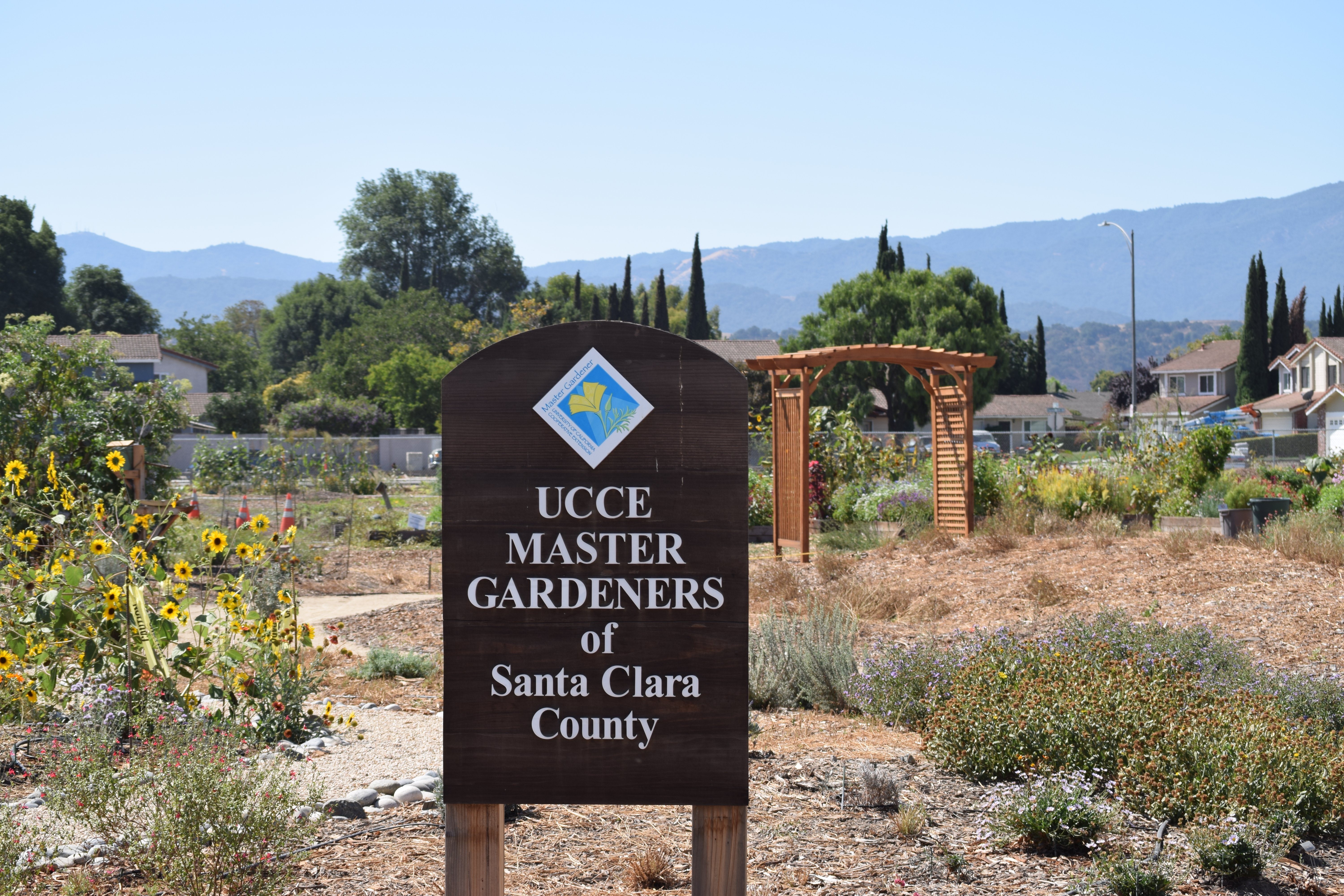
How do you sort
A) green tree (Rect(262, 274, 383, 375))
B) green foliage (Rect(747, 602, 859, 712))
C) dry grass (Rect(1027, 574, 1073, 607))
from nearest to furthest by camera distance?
green foliage (Rect(747, 602, 859, 712))
dry grass (Rect(1027, 574, 1073, 607))
green tree (Rect(262, 274, 383, 375))

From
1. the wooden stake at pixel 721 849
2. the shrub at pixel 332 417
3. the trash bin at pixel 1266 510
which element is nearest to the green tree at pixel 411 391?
the shrub at pixel 332 417

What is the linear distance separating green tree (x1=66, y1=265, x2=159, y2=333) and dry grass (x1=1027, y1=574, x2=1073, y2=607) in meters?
63.4

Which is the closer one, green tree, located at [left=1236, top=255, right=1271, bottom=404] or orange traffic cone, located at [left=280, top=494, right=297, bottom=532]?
orange traffic cone, located at [left=280, top=494, right=297, bottom=532]

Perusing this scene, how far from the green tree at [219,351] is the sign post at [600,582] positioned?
64842 mm

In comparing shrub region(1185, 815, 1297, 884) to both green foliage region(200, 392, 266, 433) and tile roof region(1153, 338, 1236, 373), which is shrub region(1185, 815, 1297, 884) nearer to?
green foliage region(200, 392, 266, 433)

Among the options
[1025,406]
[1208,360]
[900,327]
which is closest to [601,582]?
[900,327]

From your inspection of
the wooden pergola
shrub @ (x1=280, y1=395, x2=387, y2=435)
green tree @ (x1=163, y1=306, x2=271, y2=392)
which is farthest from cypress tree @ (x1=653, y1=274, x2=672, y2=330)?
the wooden pergola

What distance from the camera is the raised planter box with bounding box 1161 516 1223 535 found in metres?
12.5

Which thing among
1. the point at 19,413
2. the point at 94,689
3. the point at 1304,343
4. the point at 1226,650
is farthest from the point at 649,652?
the point at 1304,343

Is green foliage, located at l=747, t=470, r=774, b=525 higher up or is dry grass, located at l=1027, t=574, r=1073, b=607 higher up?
green foliage, located at l=747, t=470, r=774, b=525

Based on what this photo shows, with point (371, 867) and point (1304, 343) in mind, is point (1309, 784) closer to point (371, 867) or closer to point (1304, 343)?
point (371, 867)

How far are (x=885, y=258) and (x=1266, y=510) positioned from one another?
43330 mm

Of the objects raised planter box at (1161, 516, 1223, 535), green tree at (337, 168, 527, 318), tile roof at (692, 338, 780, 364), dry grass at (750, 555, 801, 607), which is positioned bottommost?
dry grass at (750, 555, 801, 607)

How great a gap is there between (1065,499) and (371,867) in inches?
469
